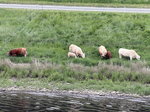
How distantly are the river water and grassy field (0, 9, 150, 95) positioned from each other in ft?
8.18

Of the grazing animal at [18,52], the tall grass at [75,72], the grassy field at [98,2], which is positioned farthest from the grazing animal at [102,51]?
the grassy field at [98,2]

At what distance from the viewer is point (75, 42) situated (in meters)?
32.7

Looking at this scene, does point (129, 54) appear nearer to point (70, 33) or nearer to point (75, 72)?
point (75, 72)

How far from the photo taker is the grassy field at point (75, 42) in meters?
26.3

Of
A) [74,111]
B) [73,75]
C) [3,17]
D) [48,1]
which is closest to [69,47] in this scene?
[73,75]

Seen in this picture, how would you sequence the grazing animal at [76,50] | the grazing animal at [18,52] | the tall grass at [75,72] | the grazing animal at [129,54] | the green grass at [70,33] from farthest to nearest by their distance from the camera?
the green grass at [70,33] → the grazing animal at [76,50] → the grazing animal at [18,52] → the grazing animal at [129,54] → the tall grass at [75,72]

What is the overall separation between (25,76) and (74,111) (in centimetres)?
897

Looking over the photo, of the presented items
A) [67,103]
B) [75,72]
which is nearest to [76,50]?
[75,72]

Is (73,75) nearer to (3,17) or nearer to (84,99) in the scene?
(84,99)

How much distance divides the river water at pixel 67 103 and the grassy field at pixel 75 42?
2.49 metres

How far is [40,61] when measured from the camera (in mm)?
28625

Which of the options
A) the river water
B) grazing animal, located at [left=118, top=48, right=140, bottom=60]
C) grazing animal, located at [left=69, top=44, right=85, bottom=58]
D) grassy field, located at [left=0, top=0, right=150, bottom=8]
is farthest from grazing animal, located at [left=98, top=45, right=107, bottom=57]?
grassy field, located at [left=0, top=0, right=150, bottom=8]

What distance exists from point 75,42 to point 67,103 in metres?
13.1

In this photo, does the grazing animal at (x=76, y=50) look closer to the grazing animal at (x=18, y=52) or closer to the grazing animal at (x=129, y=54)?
the grazing animal at (x=129, y=54)
